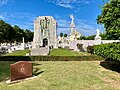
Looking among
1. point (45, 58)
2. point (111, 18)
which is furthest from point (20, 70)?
point (45, 58)

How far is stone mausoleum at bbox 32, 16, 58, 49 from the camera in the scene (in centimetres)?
6262

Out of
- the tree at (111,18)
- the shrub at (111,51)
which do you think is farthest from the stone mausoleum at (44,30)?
the tree at (111,18)

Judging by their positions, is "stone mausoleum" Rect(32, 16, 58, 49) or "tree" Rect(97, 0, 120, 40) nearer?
"tree" Rect(97, 0, 120, 40)

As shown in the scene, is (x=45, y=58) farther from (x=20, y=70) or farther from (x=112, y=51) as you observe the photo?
(x=20, y=70)

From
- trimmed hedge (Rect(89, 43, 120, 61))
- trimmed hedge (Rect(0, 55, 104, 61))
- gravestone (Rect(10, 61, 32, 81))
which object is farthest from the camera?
trimmed hedge (Rect(0, 55, 104, 61))

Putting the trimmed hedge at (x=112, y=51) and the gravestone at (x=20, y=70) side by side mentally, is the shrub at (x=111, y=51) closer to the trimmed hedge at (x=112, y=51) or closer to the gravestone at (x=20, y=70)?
the trimmed hedge at (x=112, y=51)

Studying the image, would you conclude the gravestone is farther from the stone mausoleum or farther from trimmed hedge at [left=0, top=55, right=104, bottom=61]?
the stone mausoleum

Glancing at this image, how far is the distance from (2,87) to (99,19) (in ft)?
30.2

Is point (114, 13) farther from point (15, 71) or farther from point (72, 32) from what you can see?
point (72, 32)

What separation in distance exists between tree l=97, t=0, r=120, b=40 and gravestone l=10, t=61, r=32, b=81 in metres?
6.28

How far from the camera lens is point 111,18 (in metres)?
13.9

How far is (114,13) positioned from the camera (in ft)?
44.9

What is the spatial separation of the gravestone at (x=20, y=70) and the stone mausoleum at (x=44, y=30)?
4999 cm

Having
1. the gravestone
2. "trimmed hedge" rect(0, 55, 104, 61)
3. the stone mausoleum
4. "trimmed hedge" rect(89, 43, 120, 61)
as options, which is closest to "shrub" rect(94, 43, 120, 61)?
"trimmed hedge" rect(89, 43, 120, 61)
